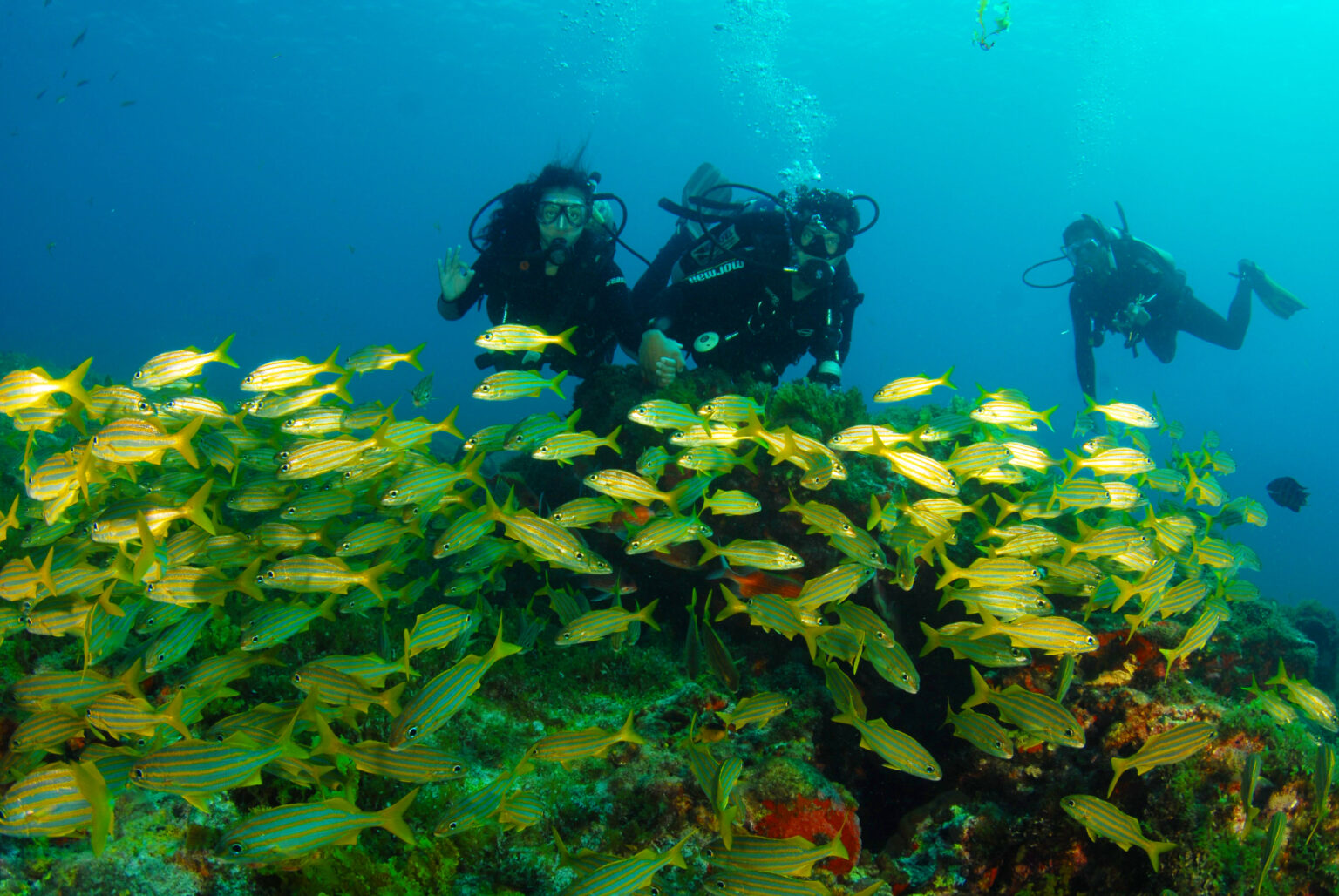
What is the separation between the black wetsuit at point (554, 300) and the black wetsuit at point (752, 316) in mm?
695

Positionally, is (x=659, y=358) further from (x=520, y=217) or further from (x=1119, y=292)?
(x=1119, y=292)

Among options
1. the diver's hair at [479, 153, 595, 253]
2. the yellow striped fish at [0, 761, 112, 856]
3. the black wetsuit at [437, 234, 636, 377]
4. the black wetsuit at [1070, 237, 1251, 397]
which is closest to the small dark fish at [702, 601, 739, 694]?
the yellow striped fish at [0, 761, 112, 856]

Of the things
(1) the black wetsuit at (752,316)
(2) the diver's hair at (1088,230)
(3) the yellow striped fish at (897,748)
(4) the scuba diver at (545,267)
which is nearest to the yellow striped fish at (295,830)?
(3) the yellow striped fish at (897,748)

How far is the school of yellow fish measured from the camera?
2.70 metres

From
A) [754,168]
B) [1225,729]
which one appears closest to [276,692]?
[1225,729]

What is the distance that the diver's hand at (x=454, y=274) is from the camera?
709cm

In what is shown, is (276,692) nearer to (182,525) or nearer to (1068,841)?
(182,525)

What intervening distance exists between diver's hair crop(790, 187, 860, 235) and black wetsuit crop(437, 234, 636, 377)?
2.67 meters

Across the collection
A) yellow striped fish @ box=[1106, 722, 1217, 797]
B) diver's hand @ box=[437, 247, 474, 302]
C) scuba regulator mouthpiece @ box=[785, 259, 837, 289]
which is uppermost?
scuba regulator mouthpiece @ box=[785, 259, 837, 289]

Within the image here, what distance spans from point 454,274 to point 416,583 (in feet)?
13.9

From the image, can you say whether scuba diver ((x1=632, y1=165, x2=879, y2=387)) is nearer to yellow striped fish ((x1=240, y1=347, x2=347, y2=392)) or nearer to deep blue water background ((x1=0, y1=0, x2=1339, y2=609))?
deep blue water background ((x1=0, y1=0, x2=1339, y2=609))

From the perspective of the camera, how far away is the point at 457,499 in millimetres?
4473

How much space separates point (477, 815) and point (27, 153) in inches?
5117

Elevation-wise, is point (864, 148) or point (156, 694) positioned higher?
point (864, 148)
